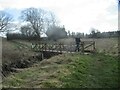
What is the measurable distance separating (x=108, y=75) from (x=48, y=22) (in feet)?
214

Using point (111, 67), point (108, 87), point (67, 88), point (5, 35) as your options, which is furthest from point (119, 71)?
point (5, 35)

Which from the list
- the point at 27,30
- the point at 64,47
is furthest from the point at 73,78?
the point at 27,30

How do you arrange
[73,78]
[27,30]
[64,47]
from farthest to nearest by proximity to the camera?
[27,30]
[64,47]
[73,78]

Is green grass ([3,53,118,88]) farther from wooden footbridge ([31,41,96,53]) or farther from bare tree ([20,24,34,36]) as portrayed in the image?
bare tree ([20,24,34,36])

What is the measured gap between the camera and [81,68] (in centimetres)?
2144

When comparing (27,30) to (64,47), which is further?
(27,30)

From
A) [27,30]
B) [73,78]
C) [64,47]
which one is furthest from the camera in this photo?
[27,30]

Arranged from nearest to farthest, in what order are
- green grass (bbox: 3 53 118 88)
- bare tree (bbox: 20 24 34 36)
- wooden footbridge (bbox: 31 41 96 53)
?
green grass (bbox: 3 53 118 88), wooden footbridge (bbox: 31 41 96 53), bare tree (bbox: 20 24 34 36)

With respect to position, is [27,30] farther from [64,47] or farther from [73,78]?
[73,78]

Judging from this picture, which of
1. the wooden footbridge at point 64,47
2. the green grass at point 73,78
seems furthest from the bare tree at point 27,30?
the green grass at point 73,78

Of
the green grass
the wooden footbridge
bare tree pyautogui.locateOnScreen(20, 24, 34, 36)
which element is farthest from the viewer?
bare tree pyautogui.locateOnScreen(20, 24, 34, 36)

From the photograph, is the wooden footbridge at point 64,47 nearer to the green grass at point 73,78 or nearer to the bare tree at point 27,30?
the green grass at point 73,78

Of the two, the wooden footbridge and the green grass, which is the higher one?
the wooden footbridge

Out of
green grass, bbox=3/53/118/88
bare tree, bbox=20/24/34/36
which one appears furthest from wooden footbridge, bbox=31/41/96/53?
bare tree, bbox=20/24/34/36
